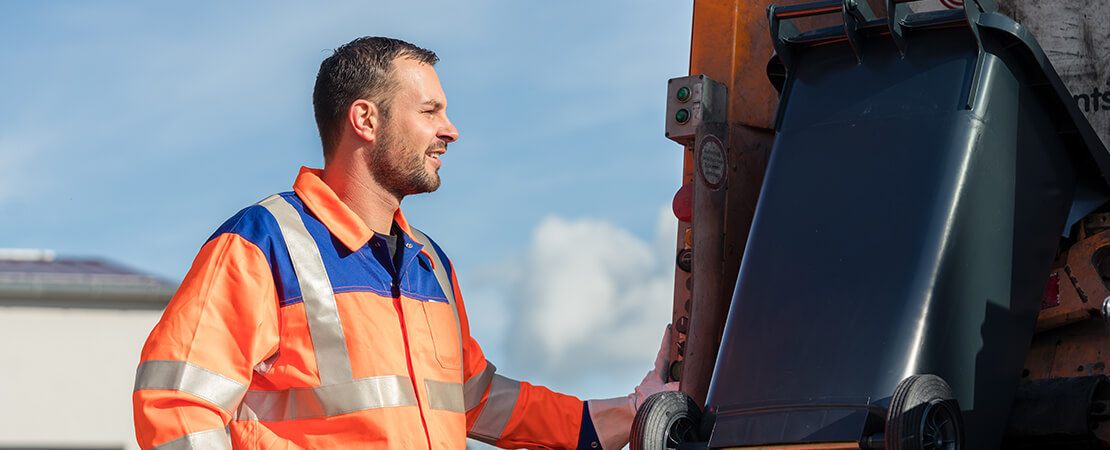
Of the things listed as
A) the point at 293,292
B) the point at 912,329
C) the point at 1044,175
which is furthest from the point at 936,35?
the point at 293,292

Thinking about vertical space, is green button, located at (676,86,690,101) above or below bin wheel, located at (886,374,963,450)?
above

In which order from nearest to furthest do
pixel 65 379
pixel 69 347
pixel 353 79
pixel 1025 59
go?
pixel 353 79
pixel 1025 59
pixel 69 347
pixel 65 379

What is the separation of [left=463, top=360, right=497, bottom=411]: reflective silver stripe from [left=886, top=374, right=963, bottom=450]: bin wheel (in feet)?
3.13

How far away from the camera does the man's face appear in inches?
108

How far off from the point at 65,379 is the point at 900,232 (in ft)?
22.8

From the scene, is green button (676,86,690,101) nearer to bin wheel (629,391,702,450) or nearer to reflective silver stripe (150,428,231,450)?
bin wheel (629,391,702,450)

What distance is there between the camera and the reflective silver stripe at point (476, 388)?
3.12 metres

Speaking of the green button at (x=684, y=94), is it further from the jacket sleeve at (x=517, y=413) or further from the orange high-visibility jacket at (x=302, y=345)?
the orange high-visibility jacket at (x=302, y=345)

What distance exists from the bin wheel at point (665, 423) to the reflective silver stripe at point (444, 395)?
392 mm

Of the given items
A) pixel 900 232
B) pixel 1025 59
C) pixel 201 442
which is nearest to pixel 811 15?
pixel 1025 59

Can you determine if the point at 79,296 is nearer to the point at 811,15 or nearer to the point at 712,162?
the point at 712,162

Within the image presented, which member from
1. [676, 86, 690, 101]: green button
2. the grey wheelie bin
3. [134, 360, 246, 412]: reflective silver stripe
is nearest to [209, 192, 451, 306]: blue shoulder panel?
[134, 360, 246, 412]: reflective silver stripe

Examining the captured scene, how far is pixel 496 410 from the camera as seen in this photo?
318cm

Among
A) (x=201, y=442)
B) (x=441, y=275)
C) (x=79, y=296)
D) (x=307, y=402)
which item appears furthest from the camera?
(x=79, y=296)
